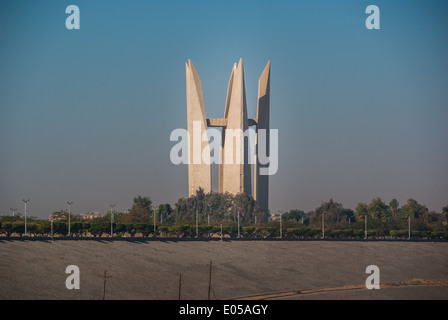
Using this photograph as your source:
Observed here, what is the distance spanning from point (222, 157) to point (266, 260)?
45.5 meters

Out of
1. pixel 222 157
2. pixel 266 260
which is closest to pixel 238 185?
pixel 222 157

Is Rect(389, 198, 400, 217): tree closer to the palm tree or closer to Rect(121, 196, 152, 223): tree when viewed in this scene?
the palm tree

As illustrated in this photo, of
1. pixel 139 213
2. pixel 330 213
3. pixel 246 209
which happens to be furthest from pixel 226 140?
pixel 330 213

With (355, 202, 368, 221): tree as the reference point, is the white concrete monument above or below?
Result: above

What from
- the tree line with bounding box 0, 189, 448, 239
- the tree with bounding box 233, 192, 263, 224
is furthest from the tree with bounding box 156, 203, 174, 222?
the tree with bounding box 233, 192, 263, 224

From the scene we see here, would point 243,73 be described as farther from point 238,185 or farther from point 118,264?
point 118,264

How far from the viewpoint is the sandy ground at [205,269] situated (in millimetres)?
52375

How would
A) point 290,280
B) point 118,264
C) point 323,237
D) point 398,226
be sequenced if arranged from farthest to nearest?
point 398,226
point 323,237
point 290,280
point 118,264

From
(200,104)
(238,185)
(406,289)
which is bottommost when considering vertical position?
(406,289)

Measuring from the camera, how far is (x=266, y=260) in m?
70.7

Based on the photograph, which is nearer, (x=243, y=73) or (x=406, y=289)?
(x=406, y=289)

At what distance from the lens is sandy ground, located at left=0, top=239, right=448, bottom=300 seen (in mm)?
52375

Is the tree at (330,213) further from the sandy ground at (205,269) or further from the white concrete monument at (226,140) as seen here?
the sandy ground at (205,269)

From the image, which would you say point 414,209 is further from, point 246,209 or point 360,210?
point 246,209
